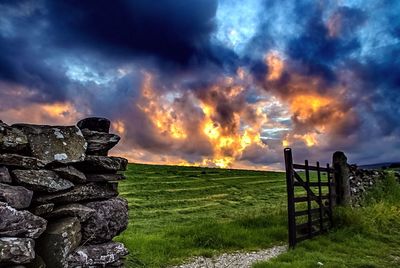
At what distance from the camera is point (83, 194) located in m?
7.33

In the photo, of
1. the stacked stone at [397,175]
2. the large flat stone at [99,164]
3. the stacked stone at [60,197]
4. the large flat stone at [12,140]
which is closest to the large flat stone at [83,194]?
the stacked stone at [60,197]

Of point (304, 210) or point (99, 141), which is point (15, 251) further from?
point (304, 210)

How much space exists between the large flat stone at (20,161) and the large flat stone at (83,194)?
0.56 metres

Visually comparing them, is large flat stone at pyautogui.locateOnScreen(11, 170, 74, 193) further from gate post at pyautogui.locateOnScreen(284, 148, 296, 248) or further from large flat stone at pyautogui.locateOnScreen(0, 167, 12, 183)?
gate post at pyautogui.locateOnScreen(284, 148, 296, 248)

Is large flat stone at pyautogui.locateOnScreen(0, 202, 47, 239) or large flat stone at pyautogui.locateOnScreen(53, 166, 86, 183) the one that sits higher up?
large flat stone at pyautogui.locateOnScreen(53, 166, 86, 183)

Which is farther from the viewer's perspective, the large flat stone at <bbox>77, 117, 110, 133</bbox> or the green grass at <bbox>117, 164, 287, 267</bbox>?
the green grass at <bbox>117, 164, 287, 267</bbox>

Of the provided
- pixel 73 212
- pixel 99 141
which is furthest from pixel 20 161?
pixel 99 141

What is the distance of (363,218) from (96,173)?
11663 mm

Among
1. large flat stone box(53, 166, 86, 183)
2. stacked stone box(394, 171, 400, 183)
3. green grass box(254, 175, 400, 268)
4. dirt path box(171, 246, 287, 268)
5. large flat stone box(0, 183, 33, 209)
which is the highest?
stacked stone box(394, 171, 400, 183)

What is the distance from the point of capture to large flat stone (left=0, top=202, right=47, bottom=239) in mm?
5910

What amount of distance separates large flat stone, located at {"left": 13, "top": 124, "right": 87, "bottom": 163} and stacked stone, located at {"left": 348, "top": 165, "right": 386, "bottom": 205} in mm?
14974

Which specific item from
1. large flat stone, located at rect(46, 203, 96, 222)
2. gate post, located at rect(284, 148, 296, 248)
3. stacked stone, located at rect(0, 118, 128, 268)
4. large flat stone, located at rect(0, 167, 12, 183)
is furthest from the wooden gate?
large flat stone, located at rect(0, 167, 12, 183)

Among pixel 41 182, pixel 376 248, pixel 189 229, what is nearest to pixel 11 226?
pixel 41 182

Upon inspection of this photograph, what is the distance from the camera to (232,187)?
37.6m
